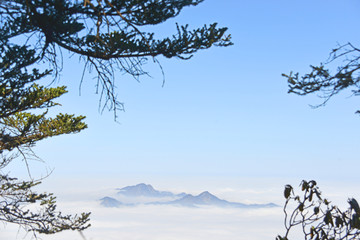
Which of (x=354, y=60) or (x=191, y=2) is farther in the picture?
(x=191, y=2)

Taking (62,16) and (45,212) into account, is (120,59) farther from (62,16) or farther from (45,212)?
(45,212)

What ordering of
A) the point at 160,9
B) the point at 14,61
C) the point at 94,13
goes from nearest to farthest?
the point at 94,13 → the point at 160,9 → the point at 14,61

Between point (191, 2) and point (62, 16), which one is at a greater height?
point (191, 2)

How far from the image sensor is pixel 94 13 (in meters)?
6.41

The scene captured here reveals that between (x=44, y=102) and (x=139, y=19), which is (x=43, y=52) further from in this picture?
(x=44, y=102)

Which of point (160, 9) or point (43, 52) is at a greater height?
point (160, 9)

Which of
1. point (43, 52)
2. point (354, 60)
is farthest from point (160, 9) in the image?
point (354, 60)

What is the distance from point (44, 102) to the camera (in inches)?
346

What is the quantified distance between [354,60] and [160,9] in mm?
3958

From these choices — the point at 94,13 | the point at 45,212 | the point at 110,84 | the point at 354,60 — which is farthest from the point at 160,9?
the point at 45,212

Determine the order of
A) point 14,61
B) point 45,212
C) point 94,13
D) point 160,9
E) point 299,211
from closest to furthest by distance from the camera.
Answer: point 299,211 < point 94,13 < point 160,9 < point 14,61 < point 45,212

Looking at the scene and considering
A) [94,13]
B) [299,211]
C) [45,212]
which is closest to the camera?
[299,211]

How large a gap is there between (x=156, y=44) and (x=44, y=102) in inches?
150

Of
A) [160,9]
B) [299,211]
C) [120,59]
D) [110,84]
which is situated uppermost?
[160,9]
